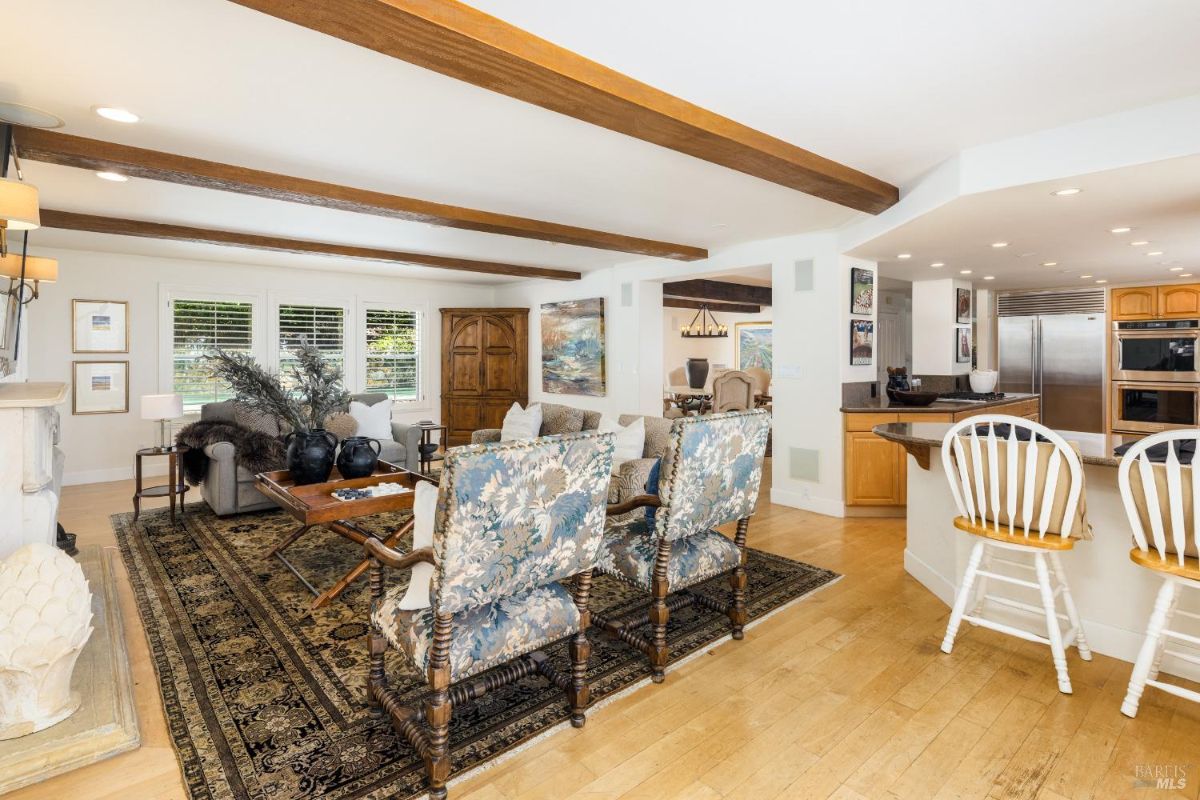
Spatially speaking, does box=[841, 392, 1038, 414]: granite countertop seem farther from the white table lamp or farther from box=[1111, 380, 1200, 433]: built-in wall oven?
the white table lamp

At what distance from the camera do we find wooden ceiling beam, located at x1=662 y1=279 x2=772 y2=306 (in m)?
8.03

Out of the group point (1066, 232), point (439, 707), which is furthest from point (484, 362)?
point (439, 707)

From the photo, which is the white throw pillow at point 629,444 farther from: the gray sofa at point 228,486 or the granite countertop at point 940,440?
the gray sofa at point 228,486

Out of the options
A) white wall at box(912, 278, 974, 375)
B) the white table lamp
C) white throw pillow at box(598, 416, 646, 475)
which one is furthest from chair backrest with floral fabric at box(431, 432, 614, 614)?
white wall at box(912, 278, 974, 375)

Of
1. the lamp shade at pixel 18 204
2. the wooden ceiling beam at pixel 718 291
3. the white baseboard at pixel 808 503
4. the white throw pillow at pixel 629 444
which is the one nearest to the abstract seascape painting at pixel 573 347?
the wooden ceiling beam at pixel 718 291

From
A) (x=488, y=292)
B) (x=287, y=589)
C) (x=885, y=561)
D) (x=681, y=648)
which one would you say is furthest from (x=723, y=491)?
(x=488, y=292)

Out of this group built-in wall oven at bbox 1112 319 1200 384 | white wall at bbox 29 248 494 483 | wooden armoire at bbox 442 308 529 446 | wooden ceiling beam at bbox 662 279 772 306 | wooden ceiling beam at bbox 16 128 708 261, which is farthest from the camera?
wooden armoire at bbox 442 308 529 446

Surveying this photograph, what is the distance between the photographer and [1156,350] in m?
6.46

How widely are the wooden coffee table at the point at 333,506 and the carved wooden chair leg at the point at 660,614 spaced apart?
144 centimetres

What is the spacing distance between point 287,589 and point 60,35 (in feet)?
9.02

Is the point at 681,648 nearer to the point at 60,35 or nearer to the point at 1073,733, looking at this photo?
the point at 1073,733

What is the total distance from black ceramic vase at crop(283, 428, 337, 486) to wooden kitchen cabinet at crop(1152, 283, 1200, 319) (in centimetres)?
841

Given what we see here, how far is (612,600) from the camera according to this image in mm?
3293

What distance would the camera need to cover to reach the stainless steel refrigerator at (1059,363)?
269 inches
